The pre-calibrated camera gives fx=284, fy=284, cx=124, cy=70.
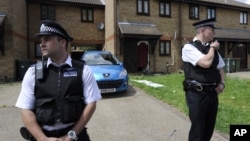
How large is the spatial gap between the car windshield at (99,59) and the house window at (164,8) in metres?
10.8

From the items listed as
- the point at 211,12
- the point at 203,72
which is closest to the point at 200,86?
the point at 203,72

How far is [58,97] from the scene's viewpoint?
90.9 inches

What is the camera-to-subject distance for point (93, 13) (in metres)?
21.6

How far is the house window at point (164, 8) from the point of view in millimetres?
20781

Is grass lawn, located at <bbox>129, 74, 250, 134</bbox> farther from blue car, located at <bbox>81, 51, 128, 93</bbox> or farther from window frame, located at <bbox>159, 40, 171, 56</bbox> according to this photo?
window frame, located at <bbox>159, 40, 171, 56</bbox>

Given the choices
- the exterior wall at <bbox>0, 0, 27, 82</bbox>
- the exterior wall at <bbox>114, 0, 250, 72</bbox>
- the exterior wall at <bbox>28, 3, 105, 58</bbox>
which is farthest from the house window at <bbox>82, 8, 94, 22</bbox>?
the exterior wall at <bbox>0, 0, 27, 82</bbox>

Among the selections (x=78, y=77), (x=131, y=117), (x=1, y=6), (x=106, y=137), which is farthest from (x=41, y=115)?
(x=1, y=6)

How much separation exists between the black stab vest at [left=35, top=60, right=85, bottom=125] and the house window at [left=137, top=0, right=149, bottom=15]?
17991mm

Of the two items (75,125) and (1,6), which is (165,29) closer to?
(1,6)

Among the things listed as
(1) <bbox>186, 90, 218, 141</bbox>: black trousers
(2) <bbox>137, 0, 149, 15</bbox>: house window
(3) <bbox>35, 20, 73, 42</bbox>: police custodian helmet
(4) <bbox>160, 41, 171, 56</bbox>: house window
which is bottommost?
(1) <bbox>186, 90, 218, 141</bbox>: black trousers

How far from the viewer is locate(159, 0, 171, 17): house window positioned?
68.2 ft

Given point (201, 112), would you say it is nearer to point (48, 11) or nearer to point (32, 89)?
point (32, 89)

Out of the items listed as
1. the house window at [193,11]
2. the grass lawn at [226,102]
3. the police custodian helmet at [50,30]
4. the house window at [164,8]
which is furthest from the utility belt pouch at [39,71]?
the house window at [193,11]

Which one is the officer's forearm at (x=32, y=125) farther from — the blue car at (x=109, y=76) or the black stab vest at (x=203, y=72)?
the blue car at (x=109, y=76)
